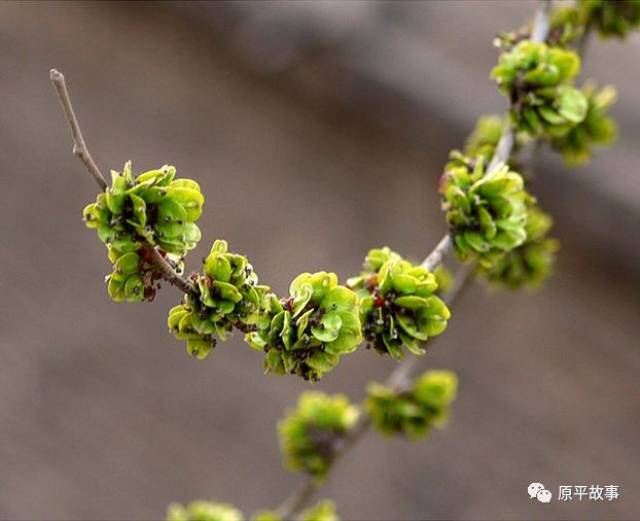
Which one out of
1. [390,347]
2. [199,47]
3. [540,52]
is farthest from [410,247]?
[390,347]

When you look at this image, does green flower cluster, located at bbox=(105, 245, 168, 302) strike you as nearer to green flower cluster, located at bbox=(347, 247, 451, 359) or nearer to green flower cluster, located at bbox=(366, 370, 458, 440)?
green flower cluster, located at bbox=(347, 247, 451, 359)

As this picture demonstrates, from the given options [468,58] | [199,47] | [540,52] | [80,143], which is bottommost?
[80,143]

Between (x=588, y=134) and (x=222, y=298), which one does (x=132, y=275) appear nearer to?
(x=222, y=298)

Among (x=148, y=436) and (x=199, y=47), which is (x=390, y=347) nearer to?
(x=148, y=436)

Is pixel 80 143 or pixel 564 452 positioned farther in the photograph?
pixel 564 452

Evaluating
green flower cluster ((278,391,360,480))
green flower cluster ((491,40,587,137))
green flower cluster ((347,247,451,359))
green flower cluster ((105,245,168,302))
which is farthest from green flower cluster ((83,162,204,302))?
green flower cluster ((278,391,360,480))

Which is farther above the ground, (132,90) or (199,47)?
(199,47)

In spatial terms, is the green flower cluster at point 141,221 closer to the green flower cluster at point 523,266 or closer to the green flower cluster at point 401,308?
the green flower cluster at point 401,308
